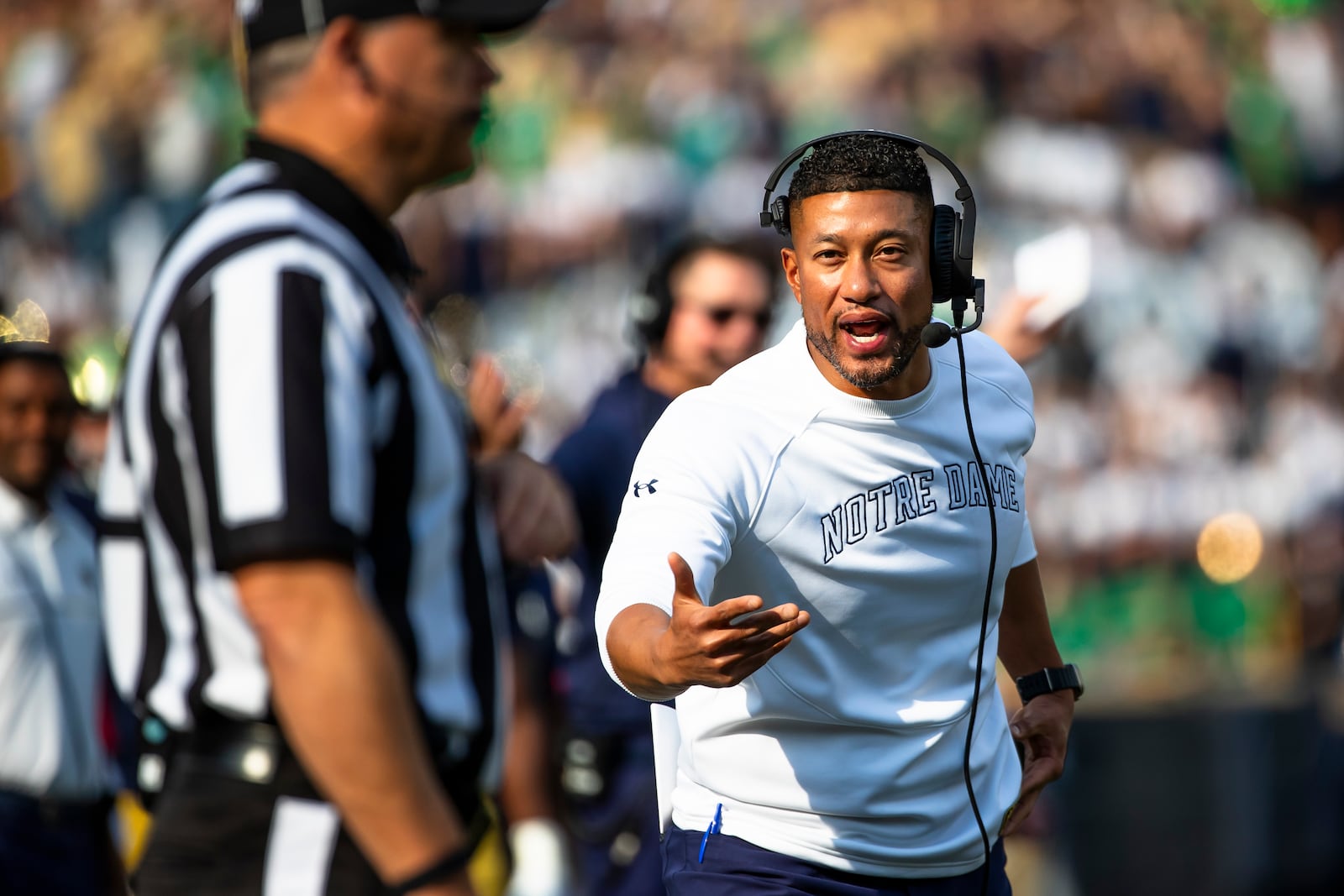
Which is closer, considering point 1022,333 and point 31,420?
point 1022,333

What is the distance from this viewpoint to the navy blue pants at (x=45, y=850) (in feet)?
18.4

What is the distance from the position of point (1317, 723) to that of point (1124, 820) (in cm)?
144

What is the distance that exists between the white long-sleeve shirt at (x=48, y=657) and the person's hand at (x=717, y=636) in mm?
3571

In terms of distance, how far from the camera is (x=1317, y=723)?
1007 cm

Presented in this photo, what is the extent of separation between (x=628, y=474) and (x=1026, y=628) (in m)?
2.03

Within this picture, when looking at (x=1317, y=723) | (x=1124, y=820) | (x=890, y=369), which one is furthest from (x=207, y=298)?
(x=1317, y=723)

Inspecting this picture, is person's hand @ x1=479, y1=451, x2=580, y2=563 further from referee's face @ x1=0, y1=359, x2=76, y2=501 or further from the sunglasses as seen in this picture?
referee's face @ x1=0, y1=359, x2=76, y2=501

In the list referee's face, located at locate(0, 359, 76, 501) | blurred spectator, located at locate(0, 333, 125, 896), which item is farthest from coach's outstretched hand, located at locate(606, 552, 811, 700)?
referee's face, located at locate(0, 359, 76, 501)

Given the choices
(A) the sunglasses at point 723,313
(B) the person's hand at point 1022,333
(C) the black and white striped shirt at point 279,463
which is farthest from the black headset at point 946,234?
(A) the sunglasses at point 723,313

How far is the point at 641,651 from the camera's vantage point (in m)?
2.62

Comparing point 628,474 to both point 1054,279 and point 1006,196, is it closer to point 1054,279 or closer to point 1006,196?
point 1054,279

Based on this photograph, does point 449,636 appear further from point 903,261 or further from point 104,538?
point 903,261

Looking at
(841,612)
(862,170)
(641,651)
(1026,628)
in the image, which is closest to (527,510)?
(641,651)

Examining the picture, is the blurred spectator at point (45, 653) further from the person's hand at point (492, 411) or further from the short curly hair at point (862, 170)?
the short curly hair at point (862, 170)
